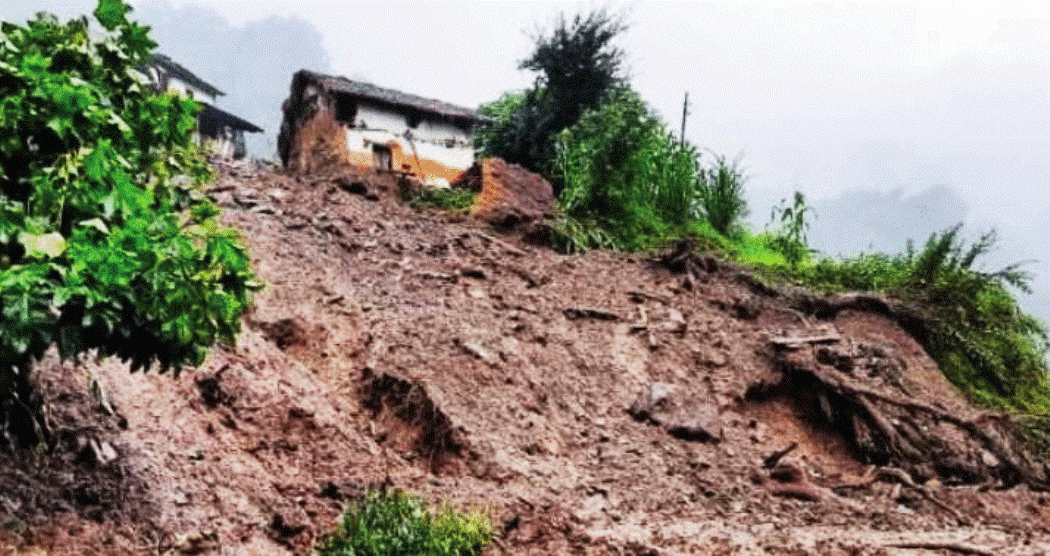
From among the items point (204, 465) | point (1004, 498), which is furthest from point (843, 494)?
point (204, 465)

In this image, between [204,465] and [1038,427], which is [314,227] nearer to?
[204,465]

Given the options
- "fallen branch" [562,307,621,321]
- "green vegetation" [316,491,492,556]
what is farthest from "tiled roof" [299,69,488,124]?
"green vegetation" [316,491,492,556]

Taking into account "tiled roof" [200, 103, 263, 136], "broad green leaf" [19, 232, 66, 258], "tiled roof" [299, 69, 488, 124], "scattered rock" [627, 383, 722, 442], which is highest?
"tiled roof" [200, 103, 263, 136]

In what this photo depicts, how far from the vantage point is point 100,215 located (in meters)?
4.11

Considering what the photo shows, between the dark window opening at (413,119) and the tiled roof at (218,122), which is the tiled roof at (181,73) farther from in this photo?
the dark window opening at (413,119)

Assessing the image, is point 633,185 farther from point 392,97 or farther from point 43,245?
point 392,97

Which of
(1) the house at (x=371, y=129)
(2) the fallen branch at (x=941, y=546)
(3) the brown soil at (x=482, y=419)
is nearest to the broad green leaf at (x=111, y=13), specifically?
(3) the brown soil at (x=482, y=419)

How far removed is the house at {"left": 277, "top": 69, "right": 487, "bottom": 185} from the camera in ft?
85.7

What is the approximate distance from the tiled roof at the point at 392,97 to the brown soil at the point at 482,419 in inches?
551

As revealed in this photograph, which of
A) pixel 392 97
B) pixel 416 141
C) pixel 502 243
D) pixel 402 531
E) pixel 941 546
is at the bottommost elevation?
→ pixel 402 531

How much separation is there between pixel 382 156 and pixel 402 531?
22981 mm

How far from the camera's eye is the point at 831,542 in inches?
252

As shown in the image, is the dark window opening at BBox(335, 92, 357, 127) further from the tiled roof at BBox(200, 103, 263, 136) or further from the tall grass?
the tiled roof at BBox(200, 103, 263, 136)

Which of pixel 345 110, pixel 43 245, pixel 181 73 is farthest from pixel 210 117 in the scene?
pixel 43 245
